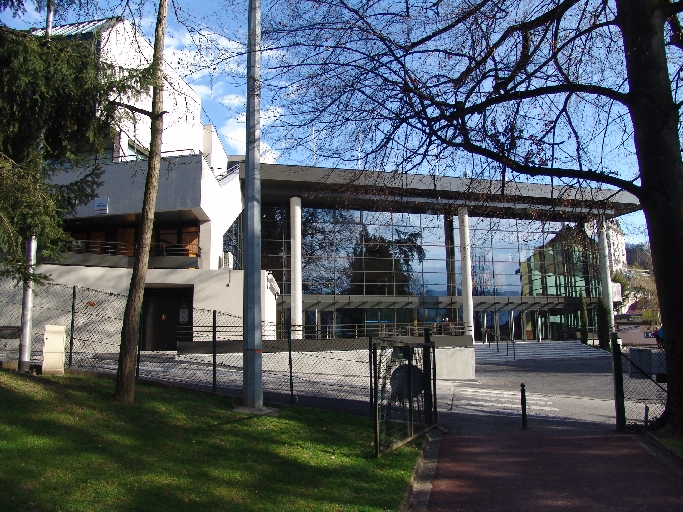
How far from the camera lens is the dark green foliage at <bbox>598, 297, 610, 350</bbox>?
4194 centimetres

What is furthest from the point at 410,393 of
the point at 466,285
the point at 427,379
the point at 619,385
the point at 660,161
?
the point at 466,285

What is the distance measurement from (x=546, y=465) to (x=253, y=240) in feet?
21.1

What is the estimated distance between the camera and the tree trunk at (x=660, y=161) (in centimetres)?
1010

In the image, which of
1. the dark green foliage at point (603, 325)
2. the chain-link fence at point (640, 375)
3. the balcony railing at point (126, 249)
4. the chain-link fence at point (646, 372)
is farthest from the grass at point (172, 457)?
the dark green foliage at point (603, 325)

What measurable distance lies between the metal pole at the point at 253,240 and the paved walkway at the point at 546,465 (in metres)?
3.61

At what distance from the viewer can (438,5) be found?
35.1 ft

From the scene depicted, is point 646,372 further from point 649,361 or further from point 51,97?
point 51,97

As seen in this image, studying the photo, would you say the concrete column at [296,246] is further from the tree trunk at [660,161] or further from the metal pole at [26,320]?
the tree trunk at [660,161]

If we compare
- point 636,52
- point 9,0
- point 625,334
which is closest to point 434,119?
point 636,52

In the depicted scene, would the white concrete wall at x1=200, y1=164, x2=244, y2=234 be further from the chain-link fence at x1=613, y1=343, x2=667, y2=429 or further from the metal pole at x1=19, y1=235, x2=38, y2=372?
the chain-link fence at x1=613, y1=343, x2=667, y2=429

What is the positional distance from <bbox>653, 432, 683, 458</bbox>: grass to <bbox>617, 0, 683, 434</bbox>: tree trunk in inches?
10.1

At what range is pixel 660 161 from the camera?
33.5 feet

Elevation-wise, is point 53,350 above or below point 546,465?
above

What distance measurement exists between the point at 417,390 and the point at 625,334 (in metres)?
40.3
